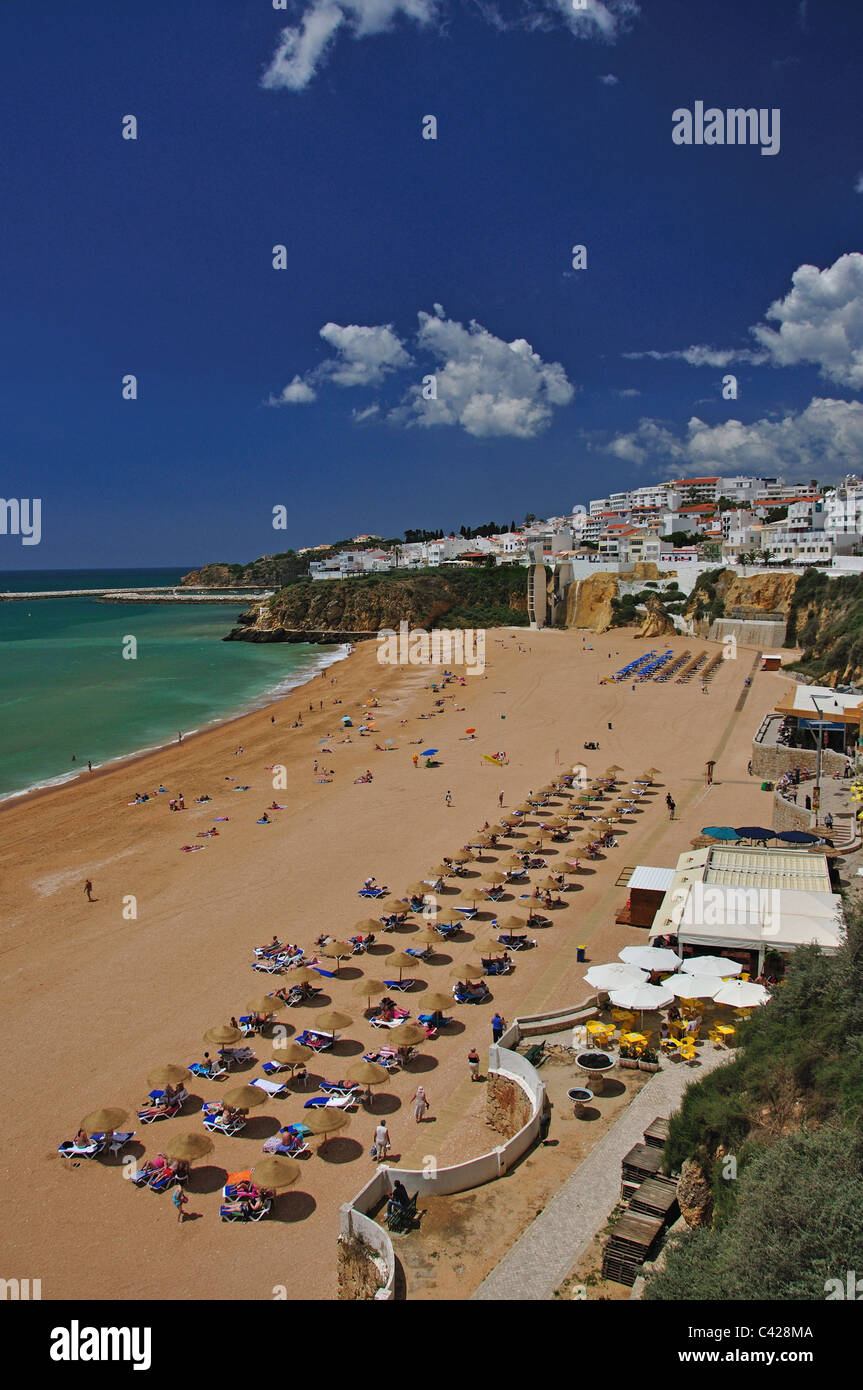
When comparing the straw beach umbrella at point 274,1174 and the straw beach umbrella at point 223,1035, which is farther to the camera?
the straw beach umbrella at point 223,1035

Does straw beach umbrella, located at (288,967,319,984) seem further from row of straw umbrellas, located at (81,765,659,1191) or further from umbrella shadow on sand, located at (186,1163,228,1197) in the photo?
umbrella shadow on sand, located at (186,1163,228,1197)

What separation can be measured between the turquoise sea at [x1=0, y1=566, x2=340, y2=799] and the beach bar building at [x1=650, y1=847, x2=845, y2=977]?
24431mm

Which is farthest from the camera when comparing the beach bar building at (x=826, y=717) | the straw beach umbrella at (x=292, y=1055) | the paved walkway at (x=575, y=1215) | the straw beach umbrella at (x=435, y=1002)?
the beach bar building at (x=826, y=717)

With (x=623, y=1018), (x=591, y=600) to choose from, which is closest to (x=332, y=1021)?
(x=623, y=1018)

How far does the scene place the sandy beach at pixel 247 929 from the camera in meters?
9.20

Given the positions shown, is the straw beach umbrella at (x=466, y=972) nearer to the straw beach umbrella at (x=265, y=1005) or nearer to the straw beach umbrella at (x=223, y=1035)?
the straw beach umbrella at (x=265, y=1005)

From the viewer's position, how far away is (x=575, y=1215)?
26.2 feet

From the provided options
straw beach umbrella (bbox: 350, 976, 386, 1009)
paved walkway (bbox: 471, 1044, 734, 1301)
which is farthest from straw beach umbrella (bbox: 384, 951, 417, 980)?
paved walkway (bbox: 471, 1044, 734, 1301)

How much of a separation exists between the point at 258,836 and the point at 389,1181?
14951 millimetres

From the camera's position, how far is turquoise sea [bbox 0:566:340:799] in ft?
119

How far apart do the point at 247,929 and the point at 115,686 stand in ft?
132

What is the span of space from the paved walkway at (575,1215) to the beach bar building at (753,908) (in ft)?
10.9

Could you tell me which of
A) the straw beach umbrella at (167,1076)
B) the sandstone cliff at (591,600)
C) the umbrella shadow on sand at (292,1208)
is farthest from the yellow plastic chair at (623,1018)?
the sandstone cliff at (591,600)
